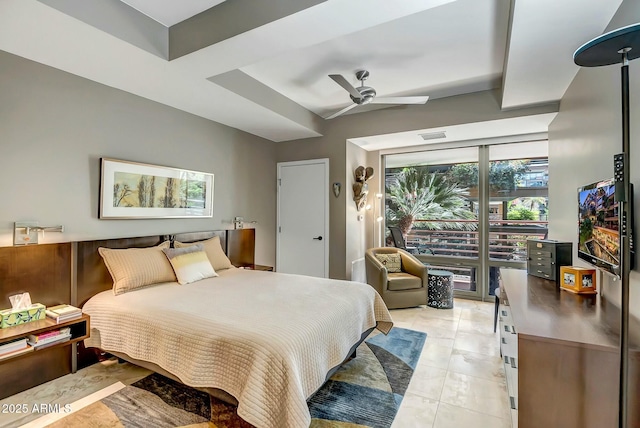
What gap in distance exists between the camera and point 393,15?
76.4 inches

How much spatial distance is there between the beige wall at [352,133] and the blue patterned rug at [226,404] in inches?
84.0

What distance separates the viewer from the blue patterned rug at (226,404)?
198 cm

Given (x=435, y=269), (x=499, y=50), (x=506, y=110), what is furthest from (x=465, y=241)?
(x=499, y=50)

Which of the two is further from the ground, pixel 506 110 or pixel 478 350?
pixel 506 110

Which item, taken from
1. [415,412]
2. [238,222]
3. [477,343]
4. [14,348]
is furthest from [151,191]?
[477,343]

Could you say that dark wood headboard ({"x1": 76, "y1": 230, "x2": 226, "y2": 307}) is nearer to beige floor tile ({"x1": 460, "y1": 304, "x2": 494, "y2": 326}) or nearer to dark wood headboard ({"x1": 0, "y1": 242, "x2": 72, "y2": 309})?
dark wood headboard ({"x1": 0, "y1": 242, "x2": 72, "y2": 309})

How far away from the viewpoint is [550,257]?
2.58 metres

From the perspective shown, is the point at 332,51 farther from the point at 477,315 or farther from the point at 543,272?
the point at 477,315

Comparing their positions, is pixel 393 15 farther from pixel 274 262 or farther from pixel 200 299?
pixel 274 262

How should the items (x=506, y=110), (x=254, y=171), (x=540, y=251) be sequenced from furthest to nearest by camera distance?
(x=254, y=171) → (x=506, y=110) → (x=540, y=251)

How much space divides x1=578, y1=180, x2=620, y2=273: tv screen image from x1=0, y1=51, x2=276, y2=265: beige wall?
3.71 metres

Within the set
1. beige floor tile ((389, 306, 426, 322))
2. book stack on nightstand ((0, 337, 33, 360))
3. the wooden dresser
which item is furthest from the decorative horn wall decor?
book stack on nightstand ((0, 337, 33, 360))

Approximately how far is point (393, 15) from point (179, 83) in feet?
6.51

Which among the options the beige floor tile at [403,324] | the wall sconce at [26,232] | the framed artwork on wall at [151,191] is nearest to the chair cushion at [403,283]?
the beige floor tile at [403,324]
